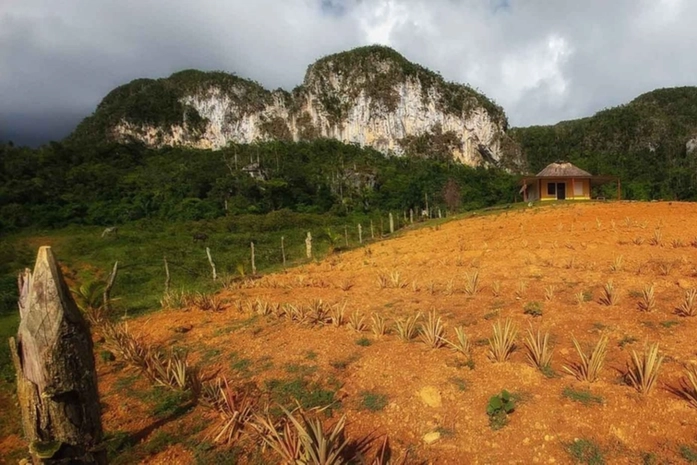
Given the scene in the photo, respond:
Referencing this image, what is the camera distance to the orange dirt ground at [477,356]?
361 centimetres

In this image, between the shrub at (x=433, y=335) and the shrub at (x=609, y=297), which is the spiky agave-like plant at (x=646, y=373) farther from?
the shrub at (x=609, y=297)

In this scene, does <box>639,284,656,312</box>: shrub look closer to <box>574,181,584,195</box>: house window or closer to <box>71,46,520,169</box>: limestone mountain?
<box>574,181,584,195</box>: house window

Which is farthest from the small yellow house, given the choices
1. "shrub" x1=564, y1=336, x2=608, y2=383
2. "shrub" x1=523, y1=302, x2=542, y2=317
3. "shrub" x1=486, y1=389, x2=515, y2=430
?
"shrub" x1=486, y1=389, x2=515, y2=430

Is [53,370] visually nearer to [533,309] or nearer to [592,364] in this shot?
[592,364]

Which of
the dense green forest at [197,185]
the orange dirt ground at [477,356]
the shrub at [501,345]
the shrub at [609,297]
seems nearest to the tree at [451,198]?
the dense green forest at [197,185]

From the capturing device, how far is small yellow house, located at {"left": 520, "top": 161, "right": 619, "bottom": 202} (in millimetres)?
29391

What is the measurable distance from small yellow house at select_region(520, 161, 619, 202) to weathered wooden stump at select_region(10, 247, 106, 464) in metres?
31.3

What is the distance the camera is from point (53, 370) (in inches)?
107

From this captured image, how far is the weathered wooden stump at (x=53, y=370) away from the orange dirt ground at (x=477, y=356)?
4.11 feet

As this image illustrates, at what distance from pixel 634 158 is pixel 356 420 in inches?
3736

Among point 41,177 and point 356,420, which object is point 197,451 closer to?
point 356,420

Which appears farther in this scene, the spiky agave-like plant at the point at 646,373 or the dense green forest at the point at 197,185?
the dense green forest at the point at 197,185

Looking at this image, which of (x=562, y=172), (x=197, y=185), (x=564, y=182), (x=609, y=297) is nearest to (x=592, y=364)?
(x=609, y=297)

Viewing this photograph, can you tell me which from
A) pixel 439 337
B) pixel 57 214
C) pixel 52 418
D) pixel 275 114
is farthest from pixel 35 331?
pixel 275 114
